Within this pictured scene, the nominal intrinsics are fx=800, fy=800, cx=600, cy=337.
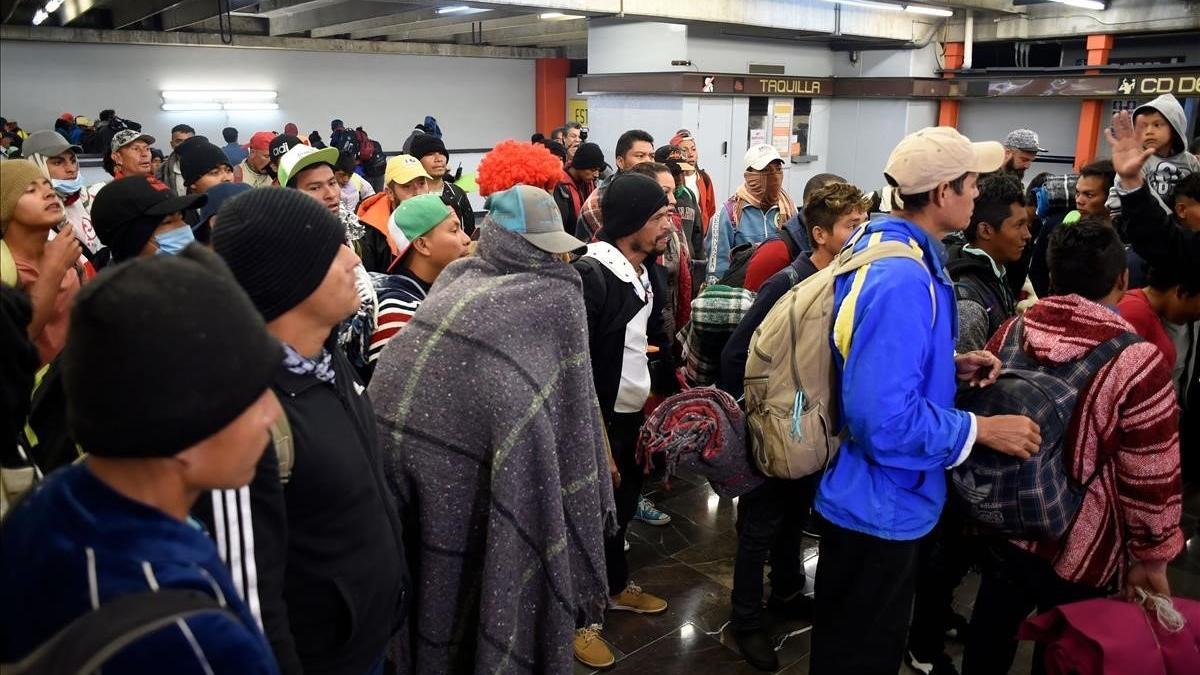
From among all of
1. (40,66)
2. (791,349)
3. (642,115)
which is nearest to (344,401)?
(791,349)

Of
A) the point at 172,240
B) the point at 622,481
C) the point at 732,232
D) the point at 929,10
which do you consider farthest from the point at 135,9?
the point at 622,481

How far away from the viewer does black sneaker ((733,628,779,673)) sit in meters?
2.83

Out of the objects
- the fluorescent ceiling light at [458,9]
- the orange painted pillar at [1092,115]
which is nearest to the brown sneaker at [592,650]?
the fluorescent ceiling light at [458,9]

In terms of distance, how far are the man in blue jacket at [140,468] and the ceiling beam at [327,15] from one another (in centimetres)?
946

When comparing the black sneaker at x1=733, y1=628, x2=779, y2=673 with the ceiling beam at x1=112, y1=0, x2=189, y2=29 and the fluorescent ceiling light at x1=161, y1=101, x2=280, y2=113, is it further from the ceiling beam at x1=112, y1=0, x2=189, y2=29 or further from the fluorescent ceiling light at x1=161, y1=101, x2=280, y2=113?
the fluorescent ceiling light at x1=161, y1=101, x2=280, y2=113

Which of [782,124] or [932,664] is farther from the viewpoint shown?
[782,124]

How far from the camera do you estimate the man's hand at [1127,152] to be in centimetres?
298

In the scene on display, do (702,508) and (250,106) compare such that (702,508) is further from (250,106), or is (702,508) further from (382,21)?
(250,106)

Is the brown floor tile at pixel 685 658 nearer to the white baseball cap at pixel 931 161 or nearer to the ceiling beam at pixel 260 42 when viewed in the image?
the white baseball cap at pixel 931 161

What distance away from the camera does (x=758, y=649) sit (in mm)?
2861

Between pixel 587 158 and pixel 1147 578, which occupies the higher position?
pixel 587 158

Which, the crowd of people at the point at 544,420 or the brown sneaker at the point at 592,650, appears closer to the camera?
the crowd of people at the point at 544,420

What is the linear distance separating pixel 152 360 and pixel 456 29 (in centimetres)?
1494

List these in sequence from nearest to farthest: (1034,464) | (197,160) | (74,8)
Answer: (1034,464)
(197,160)
(74,8)
